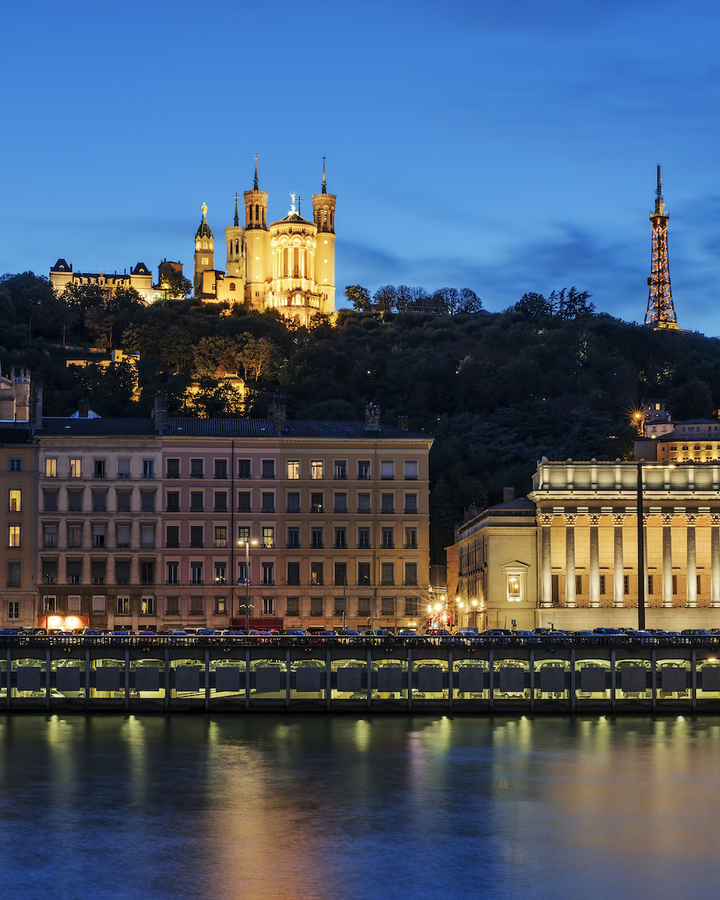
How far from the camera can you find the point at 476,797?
67.6 m

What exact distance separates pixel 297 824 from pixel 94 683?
127 feet

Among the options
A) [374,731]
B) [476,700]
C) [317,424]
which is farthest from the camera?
[317,424]

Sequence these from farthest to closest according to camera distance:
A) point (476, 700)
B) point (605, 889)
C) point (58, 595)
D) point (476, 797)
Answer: point (58, 595), point (476, 700), point (476, 797), point (605, 889)

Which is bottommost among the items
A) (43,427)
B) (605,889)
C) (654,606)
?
(605,889)

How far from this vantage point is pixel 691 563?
122938 millimetres

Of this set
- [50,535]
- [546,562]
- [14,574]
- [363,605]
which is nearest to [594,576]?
[546,562]

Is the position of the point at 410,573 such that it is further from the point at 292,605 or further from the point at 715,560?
the point at 715,560

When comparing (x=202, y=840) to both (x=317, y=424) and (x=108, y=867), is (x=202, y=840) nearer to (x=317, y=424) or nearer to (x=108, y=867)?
(x=108, y=867)

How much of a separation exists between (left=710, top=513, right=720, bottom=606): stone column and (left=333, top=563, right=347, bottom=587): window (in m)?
29.9

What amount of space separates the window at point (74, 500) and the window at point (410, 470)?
25.2 metres

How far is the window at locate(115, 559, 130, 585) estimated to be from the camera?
117 metres

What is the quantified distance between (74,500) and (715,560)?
168 ft

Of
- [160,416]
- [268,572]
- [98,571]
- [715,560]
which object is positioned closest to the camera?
[98,571]

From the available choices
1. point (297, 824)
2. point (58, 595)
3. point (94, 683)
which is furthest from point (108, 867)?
point (58, 595)
